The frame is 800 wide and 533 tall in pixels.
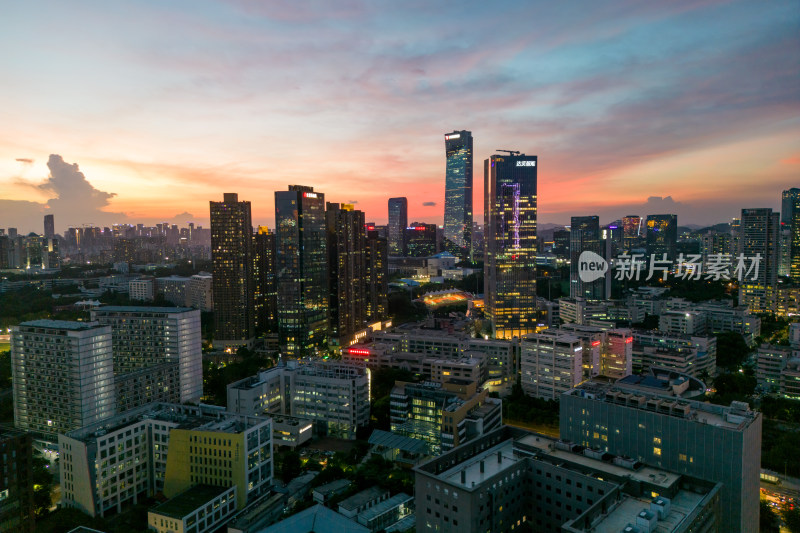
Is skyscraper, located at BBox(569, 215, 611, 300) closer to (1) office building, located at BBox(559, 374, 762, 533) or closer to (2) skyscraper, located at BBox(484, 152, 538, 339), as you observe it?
(2) skyscraper, located at BBox(484, 152, 538, 339)

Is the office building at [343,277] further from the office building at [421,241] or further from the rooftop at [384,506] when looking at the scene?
the office building at [421,241]

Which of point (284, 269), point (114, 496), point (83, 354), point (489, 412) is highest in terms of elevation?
point (284, 269)

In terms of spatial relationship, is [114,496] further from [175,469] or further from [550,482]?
[550,482]

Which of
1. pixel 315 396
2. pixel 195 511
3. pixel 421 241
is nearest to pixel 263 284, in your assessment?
pixel 315 396

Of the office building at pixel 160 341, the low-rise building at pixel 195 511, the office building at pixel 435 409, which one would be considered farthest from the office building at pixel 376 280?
the low-rise building at pixel 195 511

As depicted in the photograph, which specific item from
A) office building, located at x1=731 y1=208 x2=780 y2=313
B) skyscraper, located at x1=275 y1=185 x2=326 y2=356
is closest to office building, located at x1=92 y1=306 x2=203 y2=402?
skyscraper, located at x1=275 y1=185 x2=326 y2=356

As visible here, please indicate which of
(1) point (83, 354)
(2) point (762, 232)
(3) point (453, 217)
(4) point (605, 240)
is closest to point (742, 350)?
(2) point (762, 232)

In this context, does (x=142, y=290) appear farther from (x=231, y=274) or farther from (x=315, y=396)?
(x=315, y=396)
